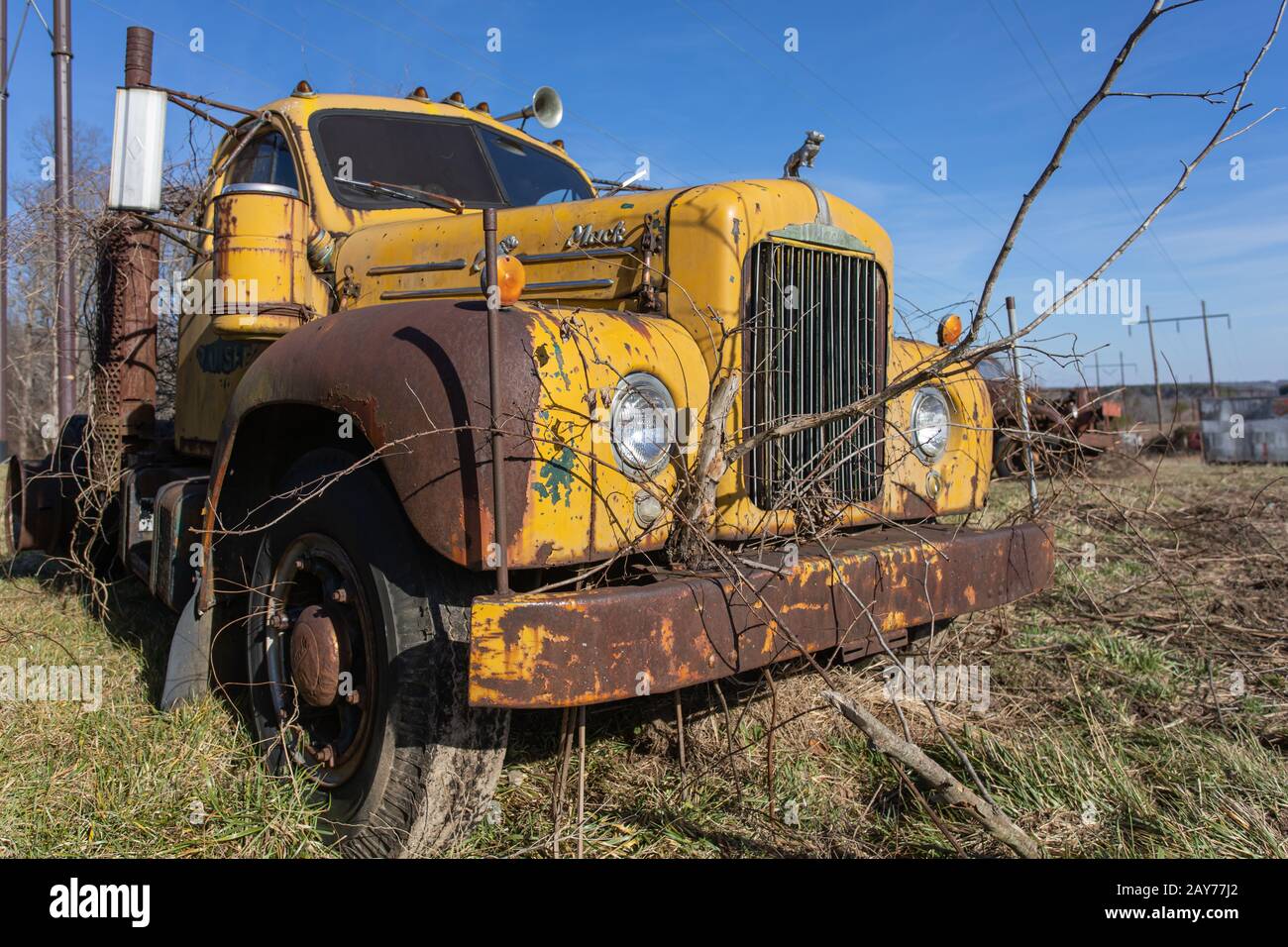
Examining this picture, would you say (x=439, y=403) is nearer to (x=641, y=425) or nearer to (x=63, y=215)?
(x=641, y=425)

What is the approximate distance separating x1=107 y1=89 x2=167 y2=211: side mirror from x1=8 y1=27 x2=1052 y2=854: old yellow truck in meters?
0.01

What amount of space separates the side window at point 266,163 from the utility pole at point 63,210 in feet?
4.29

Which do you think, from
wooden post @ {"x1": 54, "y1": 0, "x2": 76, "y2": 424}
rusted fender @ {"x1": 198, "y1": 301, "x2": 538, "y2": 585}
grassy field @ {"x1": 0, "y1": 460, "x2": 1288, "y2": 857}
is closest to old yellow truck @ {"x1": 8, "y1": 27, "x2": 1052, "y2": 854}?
rusted fender @ {"x1": 198, "y1": 301, "x2": 538, "y2": 585}

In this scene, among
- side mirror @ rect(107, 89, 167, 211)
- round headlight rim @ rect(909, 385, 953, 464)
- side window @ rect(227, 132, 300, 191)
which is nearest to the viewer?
side mirror @ rect(107, 89, 167, 211)

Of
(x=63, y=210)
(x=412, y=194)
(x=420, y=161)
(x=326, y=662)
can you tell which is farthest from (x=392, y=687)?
(x=63, y=210)

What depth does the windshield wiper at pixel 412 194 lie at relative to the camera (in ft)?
13.1

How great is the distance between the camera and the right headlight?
12.0 feet

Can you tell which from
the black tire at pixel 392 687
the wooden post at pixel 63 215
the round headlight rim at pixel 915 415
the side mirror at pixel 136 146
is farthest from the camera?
the wooden post at pixel 63 215

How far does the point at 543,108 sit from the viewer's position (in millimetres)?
4883

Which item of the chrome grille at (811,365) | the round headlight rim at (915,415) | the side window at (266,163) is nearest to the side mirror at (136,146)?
the side window at (266,163)

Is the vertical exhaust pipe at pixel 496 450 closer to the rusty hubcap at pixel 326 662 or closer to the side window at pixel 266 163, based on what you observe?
the rusty hubcap at pixel 326 662

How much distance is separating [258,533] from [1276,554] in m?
6.16

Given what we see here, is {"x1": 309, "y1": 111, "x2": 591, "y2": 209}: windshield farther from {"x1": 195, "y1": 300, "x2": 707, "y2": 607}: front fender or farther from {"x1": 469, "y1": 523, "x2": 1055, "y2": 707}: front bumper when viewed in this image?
{"x1": 469, "y1": 523, "x2": 1055, "y2": 707}: front bumper

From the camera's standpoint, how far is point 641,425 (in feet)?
8.46
